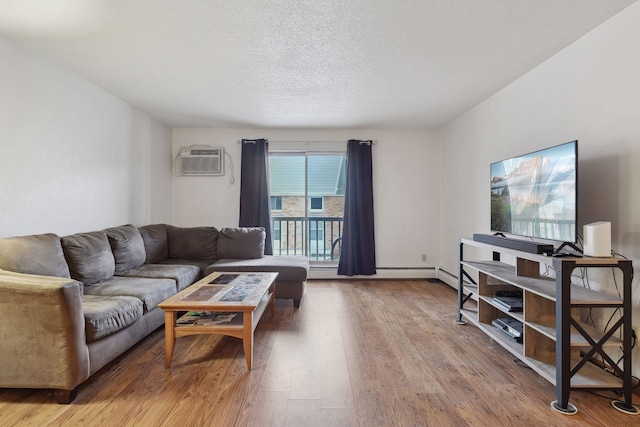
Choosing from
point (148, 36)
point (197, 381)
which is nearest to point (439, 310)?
point (197, 381)

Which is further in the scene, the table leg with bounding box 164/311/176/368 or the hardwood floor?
the table leg with bounding box 164/311/176/368

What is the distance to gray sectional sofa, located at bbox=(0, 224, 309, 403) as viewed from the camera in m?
1.68

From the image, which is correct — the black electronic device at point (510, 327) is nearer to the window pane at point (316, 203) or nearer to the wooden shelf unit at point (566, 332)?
the wooden shelf unit at point (566, 332)

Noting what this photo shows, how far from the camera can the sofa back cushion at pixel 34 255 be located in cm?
201

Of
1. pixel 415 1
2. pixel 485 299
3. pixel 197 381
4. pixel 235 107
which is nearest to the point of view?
pixel 415 1

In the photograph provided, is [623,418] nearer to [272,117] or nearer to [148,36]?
[148,36]

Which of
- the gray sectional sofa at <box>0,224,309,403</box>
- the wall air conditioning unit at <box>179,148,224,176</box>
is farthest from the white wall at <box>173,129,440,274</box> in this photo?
the gray sectional sofa at <box>0,224,309,403</box>

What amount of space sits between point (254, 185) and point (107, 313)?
2875 millimetres

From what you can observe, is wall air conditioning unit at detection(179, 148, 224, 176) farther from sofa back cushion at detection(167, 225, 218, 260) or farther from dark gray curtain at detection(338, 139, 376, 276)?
dark gray curtain at detection(338, 139, 376, 276)

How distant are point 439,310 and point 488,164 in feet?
5.42

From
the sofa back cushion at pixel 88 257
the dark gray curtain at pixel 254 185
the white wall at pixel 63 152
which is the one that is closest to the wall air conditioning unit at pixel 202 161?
the dark gray curtain at pixel 254 185

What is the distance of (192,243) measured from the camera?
3891 mm

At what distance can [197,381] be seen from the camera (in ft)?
6.36

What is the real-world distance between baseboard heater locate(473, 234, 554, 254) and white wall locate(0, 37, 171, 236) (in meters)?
3.55
